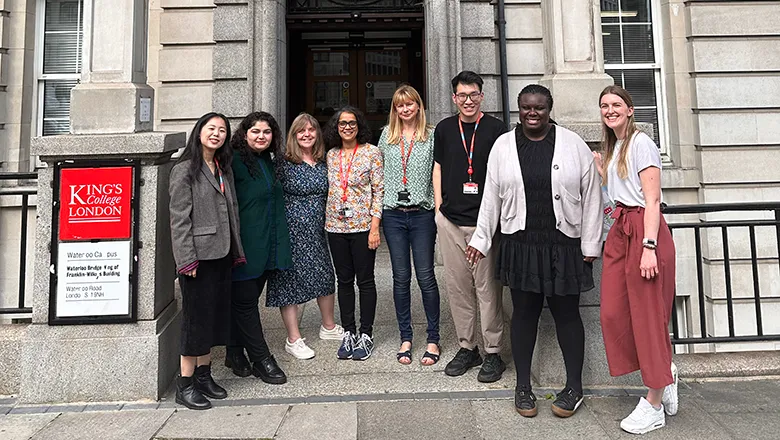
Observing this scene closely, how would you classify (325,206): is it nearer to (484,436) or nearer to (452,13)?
(484,436)

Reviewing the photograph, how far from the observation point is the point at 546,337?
13.3 ft

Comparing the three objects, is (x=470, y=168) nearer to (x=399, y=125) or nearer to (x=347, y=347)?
(x=399, y=125)

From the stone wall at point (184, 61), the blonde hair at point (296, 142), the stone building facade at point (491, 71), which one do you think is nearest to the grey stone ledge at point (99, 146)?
the blonde hair at point (296, 142)

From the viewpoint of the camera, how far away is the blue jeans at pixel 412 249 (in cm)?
419

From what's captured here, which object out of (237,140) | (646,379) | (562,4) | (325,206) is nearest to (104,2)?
(237,140)

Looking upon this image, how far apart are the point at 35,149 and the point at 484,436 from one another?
12.7 feet

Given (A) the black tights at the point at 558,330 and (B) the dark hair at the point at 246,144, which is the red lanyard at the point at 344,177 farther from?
(A) the black tights at the point at 558,330

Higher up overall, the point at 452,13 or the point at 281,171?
the point at 452,13

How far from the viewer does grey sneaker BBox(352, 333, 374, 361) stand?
14.5 ft

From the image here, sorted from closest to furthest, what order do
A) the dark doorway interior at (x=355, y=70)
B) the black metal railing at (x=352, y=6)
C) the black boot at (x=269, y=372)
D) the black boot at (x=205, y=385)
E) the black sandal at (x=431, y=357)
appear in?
the black boot at (x=205, y=385), the black boot at (x=269, y=372), the black sandal at (x=431, y=357), the black metal railing at (x=352, y=6), the dark doorway interior at (x=355, y=70)

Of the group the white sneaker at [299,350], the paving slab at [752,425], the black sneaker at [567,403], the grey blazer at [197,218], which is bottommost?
the paving slab at [752,425]

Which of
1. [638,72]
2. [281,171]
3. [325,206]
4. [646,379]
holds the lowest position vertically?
[646,379]

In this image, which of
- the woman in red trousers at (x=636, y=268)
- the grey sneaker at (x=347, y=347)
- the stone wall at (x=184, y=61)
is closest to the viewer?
the woman in red trousers at (x=636, y=268)

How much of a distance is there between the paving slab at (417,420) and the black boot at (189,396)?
114cm
